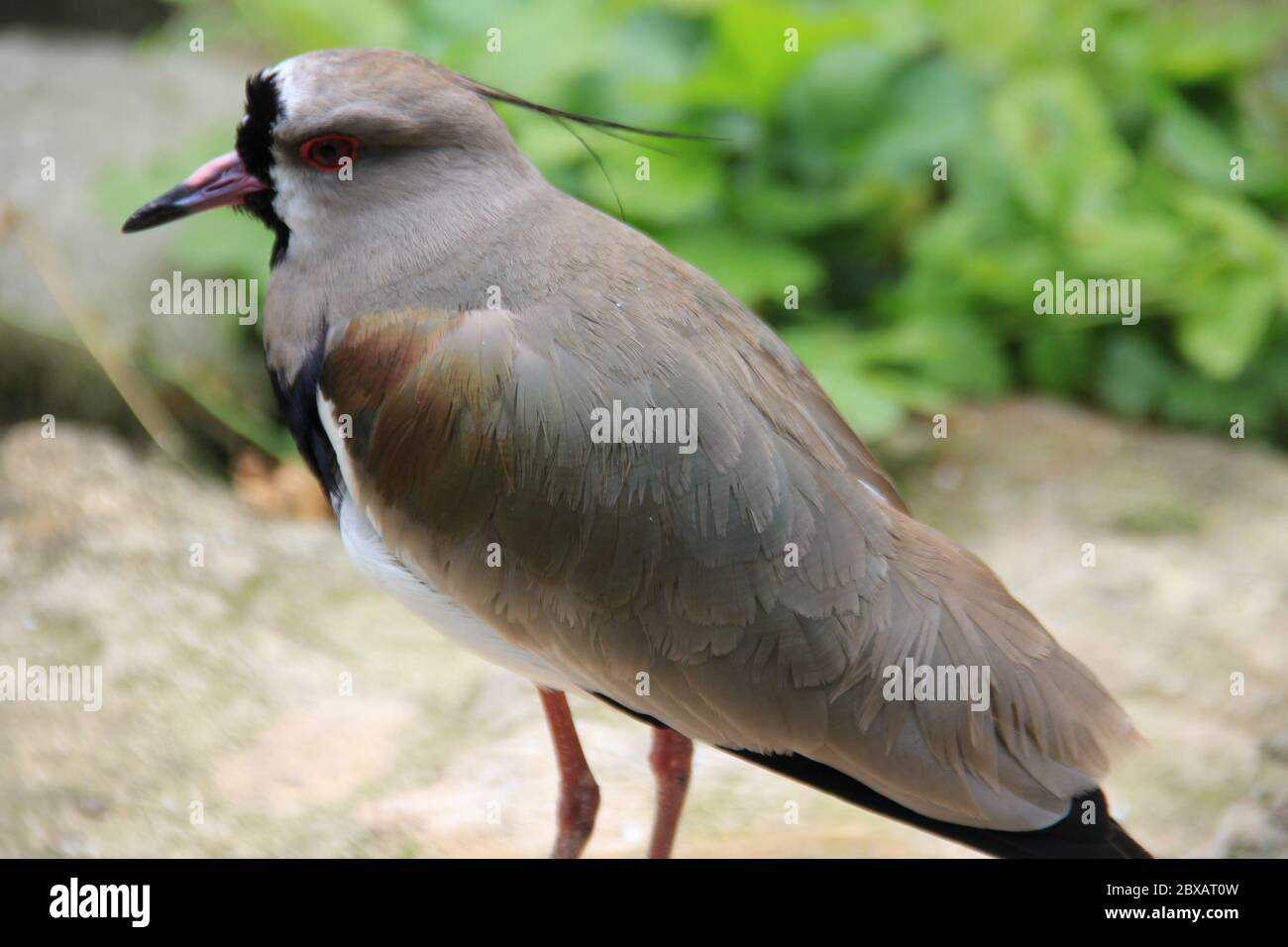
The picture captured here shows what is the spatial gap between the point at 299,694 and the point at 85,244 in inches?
87.7

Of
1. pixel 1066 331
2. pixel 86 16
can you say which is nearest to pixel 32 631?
pixel 1066 331

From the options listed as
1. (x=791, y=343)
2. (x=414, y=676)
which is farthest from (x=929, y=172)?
(x=414, y=676)

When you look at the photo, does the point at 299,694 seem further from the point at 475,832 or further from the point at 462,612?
the point at 462,612

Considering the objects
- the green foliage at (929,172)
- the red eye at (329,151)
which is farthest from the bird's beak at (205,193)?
the green foliage at (929,172)

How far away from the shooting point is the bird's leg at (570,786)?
3055 mm

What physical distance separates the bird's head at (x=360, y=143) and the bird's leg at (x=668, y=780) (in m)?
1.19

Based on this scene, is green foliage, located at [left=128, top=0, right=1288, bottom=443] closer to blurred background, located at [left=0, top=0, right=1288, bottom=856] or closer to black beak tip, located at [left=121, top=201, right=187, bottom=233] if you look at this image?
blurred background, located at [left=0, top=0, right=1288, bottom=856]

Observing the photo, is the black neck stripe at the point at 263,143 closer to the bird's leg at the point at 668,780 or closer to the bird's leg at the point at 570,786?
the bird's leg at the point at 570,786

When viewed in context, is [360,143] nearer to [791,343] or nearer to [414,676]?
[414,676]

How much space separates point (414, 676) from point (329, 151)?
5.49 ft

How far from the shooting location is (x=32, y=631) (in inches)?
151

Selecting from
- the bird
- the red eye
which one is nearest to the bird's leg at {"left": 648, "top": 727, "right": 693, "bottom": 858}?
the bird

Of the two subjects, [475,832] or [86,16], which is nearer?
[475,832]

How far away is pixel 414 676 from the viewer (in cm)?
399
